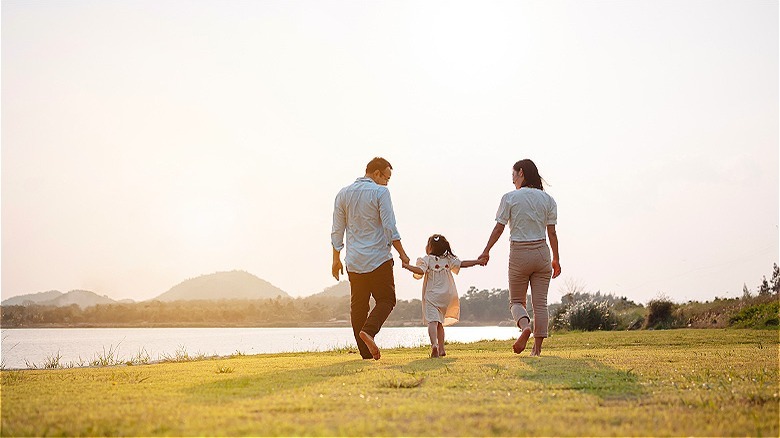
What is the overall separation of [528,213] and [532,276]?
77cm

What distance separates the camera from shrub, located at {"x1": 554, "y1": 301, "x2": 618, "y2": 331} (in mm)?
18625

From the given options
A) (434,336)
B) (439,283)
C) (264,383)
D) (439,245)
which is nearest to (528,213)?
(439,245)

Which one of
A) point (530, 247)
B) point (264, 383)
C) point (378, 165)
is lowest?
point (264, 383)

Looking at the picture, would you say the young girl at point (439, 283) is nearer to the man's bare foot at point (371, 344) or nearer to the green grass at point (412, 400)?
the man's bare foot at point (371, 344)

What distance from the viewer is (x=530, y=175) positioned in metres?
8.74

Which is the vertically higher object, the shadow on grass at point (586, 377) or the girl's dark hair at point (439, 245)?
the girl's dark hair at point (439, 245)

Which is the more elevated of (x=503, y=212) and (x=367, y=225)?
(x=503, y=212)

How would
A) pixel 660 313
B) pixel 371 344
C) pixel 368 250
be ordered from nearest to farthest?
pixel 371 344 < pixel 368 250 < pixel 660 313

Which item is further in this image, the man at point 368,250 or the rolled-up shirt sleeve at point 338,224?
the rolled-up shirt sleeve at point 338,224

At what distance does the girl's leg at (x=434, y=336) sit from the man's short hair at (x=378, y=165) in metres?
2.03

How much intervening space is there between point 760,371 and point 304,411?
3.89 metres

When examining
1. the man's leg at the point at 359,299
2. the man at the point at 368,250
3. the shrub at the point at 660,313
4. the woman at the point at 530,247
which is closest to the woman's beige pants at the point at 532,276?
the woman at the point at 530,247

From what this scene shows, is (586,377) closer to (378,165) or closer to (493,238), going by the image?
(493,238)

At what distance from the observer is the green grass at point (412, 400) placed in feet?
10.9
